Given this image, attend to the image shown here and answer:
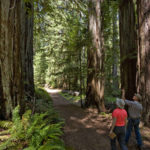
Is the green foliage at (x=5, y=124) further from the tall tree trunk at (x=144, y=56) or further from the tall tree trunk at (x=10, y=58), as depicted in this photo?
the tall tree trunk at (x=144, y=56)

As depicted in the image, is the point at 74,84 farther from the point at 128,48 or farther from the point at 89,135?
the point at 89,135

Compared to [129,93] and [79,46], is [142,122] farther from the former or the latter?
[79,46]

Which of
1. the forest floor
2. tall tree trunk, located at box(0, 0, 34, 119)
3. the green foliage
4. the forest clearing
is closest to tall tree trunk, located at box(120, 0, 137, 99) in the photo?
the forest clearing

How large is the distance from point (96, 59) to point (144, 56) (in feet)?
11.2

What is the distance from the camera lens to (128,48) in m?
7.39

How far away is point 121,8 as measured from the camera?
7.87m

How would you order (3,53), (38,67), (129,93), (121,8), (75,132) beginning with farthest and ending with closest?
(38,67), (121,8), (129,93), (75,132), (3,53)

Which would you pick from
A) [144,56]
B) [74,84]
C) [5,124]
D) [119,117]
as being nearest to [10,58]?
[5,124]

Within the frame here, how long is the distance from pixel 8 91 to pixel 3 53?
37.3 inches

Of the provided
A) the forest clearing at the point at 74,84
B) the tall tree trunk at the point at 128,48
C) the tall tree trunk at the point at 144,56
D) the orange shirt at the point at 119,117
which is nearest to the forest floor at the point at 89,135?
the forest clearing at the point at 74,84

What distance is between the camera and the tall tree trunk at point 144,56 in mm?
5141

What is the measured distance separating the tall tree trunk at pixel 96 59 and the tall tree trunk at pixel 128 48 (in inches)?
55.5

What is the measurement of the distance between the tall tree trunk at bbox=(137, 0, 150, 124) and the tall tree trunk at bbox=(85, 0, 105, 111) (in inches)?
119

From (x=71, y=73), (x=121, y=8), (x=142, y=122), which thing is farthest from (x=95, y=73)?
(x=121, y=8)
